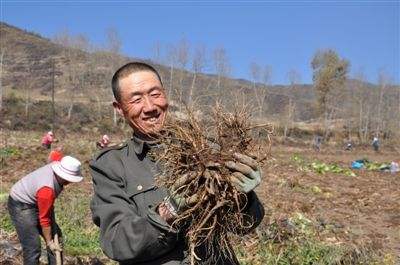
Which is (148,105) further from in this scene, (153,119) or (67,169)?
(67,169)

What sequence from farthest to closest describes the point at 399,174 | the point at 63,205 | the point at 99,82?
1. the point at 99,82
2. the point at 399,174
3. the point at 63,205

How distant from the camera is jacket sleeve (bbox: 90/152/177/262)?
1913 millimetres

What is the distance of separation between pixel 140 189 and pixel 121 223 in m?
0.19

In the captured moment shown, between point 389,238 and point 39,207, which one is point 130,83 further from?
point 389,238

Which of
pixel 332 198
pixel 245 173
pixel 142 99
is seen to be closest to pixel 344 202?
pixel 332 198

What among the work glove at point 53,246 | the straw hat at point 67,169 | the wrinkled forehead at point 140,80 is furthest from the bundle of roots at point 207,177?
the work glove at point 53,246

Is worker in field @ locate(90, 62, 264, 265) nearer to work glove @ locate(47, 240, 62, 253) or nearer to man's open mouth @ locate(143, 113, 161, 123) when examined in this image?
man's open mouth @ locate(143, 113, 161, 123)

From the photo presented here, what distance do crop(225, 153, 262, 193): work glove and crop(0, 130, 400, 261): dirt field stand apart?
15.2 ft

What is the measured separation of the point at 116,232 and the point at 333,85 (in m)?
58.0

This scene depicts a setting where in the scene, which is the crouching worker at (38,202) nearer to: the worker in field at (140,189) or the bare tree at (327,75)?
the worker in field at (140,189)

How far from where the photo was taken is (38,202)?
4.91 m

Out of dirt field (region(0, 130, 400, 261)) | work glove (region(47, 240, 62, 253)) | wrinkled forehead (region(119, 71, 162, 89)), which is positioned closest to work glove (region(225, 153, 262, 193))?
wrinkled forehead (region(119, 71, 162, 89))

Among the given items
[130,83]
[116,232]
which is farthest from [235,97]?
[116,232]

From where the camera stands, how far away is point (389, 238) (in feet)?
26.9
